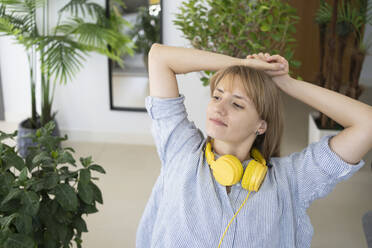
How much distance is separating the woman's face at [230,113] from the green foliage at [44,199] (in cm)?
67

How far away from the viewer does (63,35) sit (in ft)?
13.1

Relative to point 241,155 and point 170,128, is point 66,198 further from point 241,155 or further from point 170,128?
point 241,155

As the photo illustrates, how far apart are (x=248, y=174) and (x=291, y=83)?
0.32 meters

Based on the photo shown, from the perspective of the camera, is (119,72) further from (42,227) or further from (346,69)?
(346,69)

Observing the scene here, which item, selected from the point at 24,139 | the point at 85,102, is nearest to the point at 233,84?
the point at 24,139

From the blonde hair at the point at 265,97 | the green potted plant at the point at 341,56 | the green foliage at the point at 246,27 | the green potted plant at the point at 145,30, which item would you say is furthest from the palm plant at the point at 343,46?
the blonde hair at the point at 265,97

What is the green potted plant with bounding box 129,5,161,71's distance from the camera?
389cm

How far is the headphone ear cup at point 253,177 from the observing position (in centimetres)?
128

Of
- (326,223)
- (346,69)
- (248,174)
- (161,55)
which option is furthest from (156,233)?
(346,69)

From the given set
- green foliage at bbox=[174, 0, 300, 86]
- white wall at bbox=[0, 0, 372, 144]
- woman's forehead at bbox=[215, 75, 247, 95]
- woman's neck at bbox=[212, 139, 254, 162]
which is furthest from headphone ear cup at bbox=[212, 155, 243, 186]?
white wall at bbox=[0, 0, 372, 144]

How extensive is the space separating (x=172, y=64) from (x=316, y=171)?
592 mm

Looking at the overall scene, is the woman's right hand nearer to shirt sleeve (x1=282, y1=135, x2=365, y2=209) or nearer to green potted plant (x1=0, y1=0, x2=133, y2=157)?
shirt sleeve (x1=282, y1=135, x2=365, y2=209)

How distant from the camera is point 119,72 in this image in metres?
4.14

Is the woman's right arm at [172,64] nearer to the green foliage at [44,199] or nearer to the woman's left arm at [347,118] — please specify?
the woman's left arm at [347,118]
